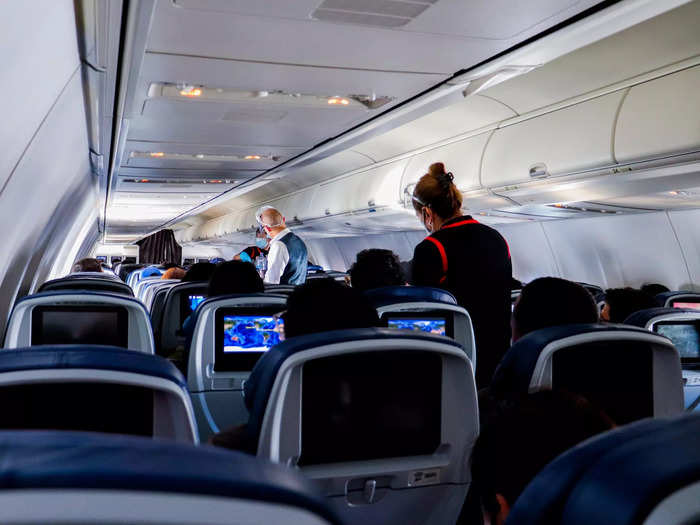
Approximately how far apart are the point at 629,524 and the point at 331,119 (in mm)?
5728

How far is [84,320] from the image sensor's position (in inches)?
164

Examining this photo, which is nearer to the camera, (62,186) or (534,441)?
(534,441)

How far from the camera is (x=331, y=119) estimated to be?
20.6 ft

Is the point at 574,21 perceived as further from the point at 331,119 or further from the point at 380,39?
the point at 331,119

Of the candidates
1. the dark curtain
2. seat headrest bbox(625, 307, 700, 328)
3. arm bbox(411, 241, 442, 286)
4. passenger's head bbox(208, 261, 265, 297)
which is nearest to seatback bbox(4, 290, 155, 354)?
passenger's head bbox(208, 261, 265, 297)

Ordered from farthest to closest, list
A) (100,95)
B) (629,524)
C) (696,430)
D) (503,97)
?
(503,97)
(100,95)
(696,430)
(629,524)

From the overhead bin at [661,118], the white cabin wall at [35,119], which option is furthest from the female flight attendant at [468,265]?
the overhead bin at [661,118]

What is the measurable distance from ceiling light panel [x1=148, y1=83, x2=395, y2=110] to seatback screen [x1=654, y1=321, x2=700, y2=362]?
8.22ft

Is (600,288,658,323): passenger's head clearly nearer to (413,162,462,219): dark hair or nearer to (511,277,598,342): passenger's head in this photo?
(413,162,462,219): dark hair

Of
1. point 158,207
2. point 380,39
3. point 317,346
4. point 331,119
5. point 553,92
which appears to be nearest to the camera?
point 317,346

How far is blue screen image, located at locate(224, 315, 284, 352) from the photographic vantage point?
4.37 m

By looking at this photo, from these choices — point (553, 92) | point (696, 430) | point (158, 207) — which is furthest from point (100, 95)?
point (158, 207)

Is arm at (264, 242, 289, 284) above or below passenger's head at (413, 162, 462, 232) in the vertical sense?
below

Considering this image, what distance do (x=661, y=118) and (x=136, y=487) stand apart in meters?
5.82
